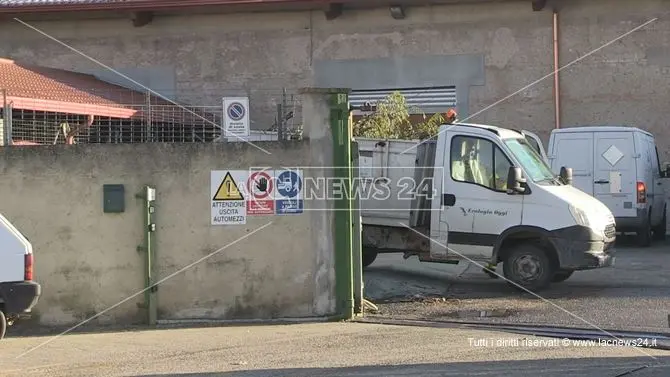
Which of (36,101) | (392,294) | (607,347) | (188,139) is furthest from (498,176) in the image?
(36,101)

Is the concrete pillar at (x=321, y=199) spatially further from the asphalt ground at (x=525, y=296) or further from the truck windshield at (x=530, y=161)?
the truck windshield at (x=530, y=161)

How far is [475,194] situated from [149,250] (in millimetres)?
4543

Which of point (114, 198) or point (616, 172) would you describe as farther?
point (616, 172)

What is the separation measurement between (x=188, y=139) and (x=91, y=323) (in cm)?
305

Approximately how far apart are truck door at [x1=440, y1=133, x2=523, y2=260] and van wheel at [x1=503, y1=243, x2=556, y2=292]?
38 cm

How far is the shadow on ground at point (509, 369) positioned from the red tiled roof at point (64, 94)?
6.55 metres

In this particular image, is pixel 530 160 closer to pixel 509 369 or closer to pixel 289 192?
pixel 289 192

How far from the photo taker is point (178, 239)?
9.84 metres

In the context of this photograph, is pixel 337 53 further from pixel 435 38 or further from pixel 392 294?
pixel 392 294

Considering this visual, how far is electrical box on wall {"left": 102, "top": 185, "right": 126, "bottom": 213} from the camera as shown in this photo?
980cm

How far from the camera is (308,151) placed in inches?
386

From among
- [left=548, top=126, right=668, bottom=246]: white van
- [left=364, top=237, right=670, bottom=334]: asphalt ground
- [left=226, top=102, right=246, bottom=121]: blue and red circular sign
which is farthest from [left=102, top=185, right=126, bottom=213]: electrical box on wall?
[left=548, top=126, right=668, bottom=246]: white van

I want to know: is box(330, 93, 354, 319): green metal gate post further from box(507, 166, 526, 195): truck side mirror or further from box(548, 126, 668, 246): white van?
box(548, 126, 668, 246): white van
